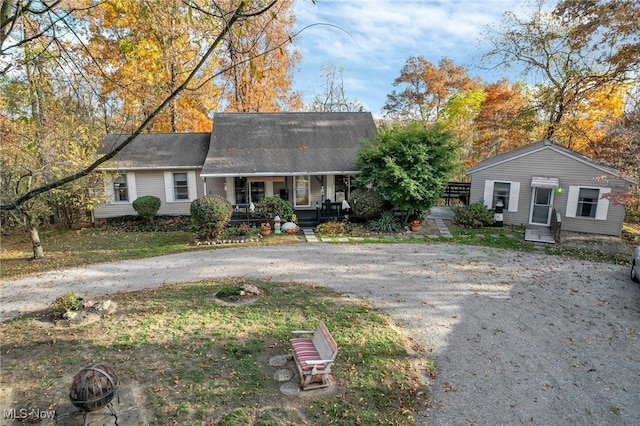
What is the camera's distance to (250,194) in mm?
18188

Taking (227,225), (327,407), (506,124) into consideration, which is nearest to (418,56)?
(506,124)

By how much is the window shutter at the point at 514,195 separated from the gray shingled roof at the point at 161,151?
1488 centimetres

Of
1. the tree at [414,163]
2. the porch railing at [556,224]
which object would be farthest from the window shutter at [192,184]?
the porch railing at [556,224]

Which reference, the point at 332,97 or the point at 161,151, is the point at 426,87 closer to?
the point at 332,97

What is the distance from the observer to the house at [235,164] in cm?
1761

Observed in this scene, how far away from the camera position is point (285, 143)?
1870 centimetres

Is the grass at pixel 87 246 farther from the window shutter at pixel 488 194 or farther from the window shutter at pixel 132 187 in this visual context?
the window shutter at pixel 488 194

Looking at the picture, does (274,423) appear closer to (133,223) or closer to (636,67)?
(133,223)

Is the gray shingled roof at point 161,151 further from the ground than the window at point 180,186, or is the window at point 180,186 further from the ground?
the gray shingled roof at point 161,151

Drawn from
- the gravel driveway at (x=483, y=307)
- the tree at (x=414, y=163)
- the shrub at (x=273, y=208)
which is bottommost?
the gravel driveway at (x=483, y=307)

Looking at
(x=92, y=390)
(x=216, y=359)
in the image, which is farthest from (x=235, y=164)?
(x=92, y=390)

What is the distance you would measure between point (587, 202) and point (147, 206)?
774 inches

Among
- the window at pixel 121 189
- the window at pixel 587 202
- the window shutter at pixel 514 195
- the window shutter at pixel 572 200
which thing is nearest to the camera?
the window at pixel 587 202

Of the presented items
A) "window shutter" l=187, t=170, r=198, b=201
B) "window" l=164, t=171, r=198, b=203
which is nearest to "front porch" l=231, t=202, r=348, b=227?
"window shutter" l=187, t=170, r=198, b=201
